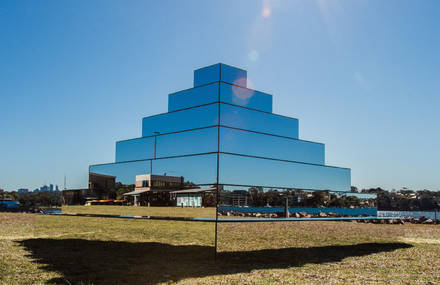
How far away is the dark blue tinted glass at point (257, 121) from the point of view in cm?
1268

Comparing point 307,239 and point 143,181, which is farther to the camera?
point 307,239

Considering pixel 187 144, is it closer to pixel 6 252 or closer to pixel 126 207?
pixel 126 207

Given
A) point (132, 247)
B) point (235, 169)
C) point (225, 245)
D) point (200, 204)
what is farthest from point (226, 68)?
point (132, 247)

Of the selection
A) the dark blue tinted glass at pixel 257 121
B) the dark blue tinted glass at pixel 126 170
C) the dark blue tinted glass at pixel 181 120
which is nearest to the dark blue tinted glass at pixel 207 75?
the dark blue tinted glass at pixel 181 120

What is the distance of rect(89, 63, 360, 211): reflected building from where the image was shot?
465 inches

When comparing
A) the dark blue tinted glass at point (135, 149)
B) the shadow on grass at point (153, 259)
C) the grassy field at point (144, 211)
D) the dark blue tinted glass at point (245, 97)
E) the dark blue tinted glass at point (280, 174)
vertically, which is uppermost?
the dark blue tinted glass at point (245, 97)

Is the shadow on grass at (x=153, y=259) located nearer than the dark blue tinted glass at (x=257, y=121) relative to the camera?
Yes

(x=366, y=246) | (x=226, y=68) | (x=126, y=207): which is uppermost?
(x=226, y=68)

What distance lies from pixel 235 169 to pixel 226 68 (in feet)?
13.1

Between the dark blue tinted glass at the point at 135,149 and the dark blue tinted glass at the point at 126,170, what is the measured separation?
0.40 metres

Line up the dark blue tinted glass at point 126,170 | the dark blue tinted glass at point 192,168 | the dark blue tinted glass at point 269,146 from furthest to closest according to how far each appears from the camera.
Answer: the dark blue tinted glass at point 126,170 < the dark blue tinted glass at point 269,146 < the dark blue tinted glass at point 192,168

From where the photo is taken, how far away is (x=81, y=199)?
17328mm

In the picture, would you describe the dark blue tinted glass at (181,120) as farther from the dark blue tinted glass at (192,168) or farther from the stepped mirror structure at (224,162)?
the dark blue tinted glass at (192,168)

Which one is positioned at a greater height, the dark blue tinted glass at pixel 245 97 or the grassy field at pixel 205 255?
the dark blue tinted glass at pixel 245 97
